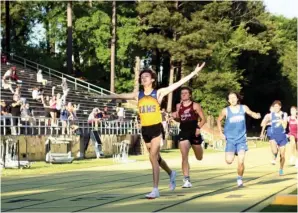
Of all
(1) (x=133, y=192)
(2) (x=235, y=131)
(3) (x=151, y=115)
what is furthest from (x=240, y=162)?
(3) (x=151, y=115)

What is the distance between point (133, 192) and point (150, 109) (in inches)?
84.0

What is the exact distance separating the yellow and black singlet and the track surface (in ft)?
4.35

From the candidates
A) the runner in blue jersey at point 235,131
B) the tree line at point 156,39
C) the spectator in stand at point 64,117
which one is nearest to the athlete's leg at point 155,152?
→ the runner in blue jersey at point 235,131

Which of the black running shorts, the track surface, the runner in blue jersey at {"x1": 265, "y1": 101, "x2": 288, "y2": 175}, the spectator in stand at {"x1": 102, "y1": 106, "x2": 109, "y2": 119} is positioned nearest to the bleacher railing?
the spectator in stand at {"x1": 102, "y1": 106, "x2": 109, "y2": 119}

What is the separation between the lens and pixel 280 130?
67.3 feet

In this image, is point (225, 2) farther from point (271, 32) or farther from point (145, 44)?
point (271, 32)

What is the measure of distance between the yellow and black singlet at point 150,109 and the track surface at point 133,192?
52.3 inches

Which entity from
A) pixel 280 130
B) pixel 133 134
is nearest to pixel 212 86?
pixel 133 134

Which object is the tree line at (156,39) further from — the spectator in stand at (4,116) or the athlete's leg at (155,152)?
the athlete's leg at (155,152)

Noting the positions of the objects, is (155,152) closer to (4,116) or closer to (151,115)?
(151,115)

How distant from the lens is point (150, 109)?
501 inches

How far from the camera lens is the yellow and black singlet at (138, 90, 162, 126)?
1272 centimetres

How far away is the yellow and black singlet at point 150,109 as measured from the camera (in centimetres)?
1272

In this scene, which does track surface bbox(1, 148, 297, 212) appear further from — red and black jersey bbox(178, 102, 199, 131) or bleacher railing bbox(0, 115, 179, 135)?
bleacher railing bbox(0, 115, 179, 135)
